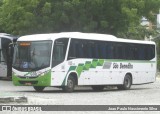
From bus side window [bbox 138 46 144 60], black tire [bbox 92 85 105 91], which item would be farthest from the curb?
bus side window [bbox 138 46 144 60]

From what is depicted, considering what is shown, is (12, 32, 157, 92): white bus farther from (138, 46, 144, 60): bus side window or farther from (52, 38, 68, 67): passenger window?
(138, 46, 144, 60): bus side window

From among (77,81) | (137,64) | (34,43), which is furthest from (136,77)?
(34,43)

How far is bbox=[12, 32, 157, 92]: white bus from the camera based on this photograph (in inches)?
1019

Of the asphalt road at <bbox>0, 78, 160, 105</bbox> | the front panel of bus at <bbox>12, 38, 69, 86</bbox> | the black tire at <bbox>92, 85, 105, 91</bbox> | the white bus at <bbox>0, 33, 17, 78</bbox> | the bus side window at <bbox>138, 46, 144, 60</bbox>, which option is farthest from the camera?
the white bus at <bbox>0, 33, 17, 78</bbox>

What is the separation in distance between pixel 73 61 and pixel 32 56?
2110 millimetres

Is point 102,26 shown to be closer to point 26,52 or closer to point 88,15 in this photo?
point 88,15

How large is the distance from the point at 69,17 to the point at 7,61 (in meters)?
8.98

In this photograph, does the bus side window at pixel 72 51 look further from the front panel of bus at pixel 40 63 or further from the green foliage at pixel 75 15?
the green foliage at pixel 75 15

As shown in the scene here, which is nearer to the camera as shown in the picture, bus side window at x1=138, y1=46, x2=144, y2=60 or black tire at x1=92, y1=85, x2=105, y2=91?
black tire at x1=92, y1=85, x2=105, y2=91

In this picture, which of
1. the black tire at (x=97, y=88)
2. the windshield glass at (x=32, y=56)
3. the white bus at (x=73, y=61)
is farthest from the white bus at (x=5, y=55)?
the windshield glass at (x=32, y=56)

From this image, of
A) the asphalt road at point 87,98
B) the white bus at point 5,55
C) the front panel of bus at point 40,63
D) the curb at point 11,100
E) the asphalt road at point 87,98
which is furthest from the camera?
the white bus at point 5,55

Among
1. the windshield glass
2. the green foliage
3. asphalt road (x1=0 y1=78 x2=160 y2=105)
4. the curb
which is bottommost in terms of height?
asphalt road (x1=0 y1=78 x2=160 y2=105)

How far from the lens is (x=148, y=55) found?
3288cm

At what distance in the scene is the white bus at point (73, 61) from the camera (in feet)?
84.9
